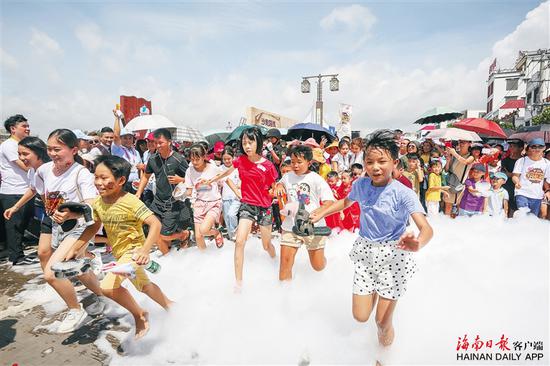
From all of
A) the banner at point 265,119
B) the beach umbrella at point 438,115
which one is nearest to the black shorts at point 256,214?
the beach umbrella at point 438,115

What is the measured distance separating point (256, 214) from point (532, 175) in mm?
5417

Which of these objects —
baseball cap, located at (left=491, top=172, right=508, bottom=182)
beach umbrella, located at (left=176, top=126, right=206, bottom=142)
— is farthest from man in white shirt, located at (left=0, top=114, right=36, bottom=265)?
baseball cap, located at (left=491, top=172, right=508, bottom=182)

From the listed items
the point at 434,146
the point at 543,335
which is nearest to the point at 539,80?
the point at 434,146

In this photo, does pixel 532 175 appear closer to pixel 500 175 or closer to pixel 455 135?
pixel 500 175

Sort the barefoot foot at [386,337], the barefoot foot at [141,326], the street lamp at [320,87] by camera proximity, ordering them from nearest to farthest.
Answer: the barefoot foot at [386,337] < the barefoot foot at [141,326] < the street lamp at [320,87]

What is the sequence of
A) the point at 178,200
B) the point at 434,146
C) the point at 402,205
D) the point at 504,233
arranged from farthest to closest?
the point at 434,146 → the point at 504,233 → the point at 178,200 → the point at 402,205

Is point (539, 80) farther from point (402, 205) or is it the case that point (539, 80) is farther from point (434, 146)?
point (402, 205)

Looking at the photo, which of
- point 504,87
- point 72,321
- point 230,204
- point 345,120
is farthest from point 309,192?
point 504,87

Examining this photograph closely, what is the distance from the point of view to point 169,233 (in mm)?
5035

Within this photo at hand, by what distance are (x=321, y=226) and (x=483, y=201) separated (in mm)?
4940

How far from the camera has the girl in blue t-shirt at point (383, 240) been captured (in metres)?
2.47

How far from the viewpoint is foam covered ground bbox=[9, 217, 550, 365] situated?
9.22 ft

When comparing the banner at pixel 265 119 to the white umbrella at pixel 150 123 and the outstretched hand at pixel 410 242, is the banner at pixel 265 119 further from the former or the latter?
the outstretched hand at pixel 410 242

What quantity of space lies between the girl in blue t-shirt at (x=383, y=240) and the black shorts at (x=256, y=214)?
172 cm
